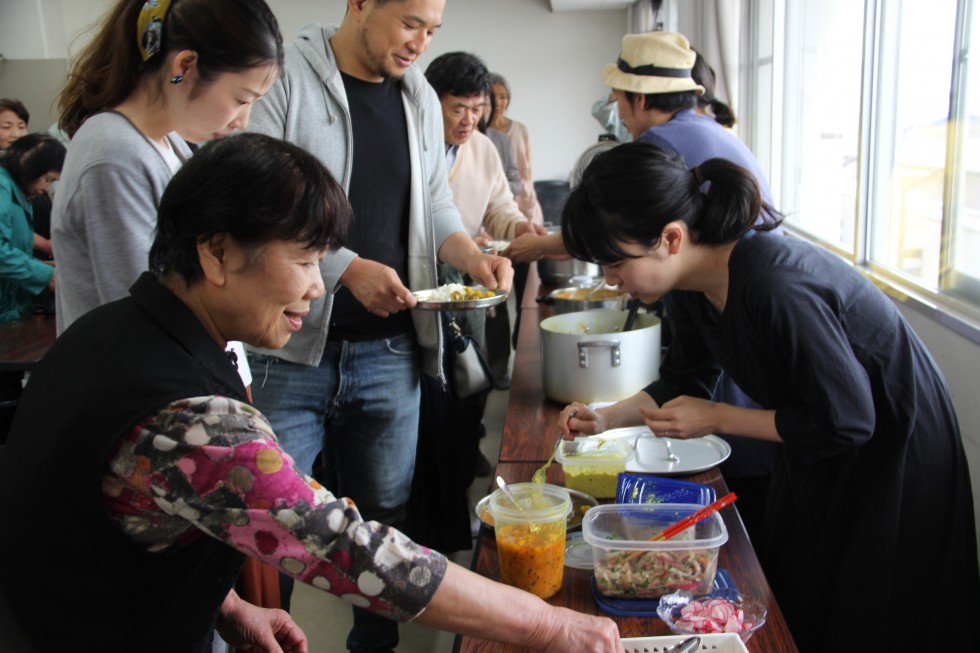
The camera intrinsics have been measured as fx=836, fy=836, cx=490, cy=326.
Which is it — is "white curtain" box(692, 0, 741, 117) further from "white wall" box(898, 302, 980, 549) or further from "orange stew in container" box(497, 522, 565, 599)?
"orange stew in container" box(497, 522, 565, 599)

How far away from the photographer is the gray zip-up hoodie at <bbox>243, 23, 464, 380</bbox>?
1720 mm

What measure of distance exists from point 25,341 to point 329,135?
183cm

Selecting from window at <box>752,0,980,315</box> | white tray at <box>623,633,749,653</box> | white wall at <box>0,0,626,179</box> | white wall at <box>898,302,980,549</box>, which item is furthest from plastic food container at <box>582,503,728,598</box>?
white wall at <box>0,0,626,179</box>

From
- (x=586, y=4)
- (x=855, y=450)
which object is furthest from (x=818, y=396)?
(x=586, y=4)

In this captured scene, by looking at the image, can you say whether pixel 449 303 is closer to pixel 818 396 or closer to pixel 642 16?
pixel 818 396

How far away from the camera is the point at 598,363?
6.36ft

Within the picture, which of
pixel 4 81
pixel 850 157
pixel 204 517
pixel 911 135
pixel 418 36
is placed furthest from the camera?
pixel 4 81

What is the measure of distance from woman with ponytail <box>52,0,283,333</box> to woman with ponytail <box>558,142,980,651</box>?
583mm

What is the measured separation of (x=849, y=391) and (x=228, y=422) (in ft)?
2.79

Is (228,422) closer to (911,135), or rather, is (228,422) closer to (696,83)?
(696,83)

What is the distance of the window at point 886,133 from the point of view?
2.18 meters

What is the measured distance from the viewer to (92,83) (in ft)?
4.27

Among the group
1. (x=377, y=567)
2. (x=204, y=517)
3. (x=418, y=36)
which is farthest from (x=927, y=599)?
(x=418, y=36)

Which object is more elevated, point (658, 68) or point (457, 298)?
point (658, 68)
